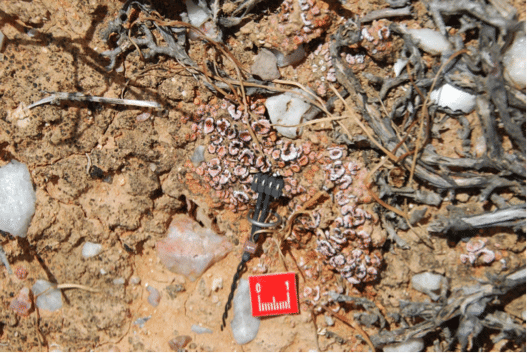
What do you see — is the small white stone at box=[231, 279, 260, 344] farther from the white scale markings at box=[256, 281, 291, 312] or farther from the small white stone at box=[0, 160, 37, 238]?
the small white stone at box=[0, 160, 37, 238]

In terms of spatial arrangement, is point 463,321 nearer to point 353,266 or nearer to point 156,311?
point 353,266

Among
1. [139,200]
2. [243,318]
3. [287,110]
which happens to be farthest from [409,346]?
[139,200]

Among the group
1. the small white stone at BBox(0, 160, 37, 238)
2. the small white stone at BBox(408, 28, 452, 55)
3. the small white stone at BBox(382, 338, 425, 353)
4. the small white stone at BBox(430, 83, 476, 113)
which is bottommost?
the small white stone at BBox(382, 338, 425, 353)

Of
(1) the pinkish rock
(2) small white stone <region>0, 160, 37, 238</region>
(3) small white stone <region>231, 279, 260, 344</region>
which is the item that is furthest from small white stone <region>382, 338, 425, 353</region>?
(2) small white stone <region>0, 160, 37, 238</region>

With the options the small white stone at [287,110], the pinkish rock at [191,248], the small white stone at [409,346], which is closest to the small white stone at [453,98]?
the small white stone at [287,110]

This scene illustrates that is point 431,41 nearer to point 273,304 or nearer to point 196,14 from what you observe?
point 196,14

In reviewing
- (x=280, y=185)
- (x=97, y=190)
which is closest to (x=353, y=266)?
(x=280, y=185)
